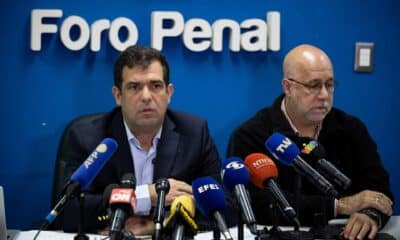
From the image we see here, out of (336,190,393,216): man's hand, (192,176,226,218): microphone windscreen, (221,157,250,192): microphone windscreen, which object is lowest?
(336,190,393,216): man's hand

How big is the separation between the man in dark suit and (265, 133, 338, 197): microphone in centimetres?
71

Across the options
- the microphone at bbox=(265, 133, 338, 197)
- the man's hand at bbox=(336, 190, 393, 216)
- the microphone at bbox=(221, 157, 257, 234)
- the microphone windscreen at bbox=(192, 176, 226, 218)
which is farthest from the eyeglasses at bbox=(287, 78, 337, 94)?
the microphone windscreen at bbox=(192, 176, 226, 218)

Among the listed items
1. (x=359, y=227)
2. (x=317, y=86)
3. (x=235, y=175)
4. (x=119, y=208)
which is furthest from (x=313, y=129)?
(x=119, y=208)

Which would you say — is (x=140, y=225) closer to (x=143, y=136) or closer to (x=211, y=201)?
(x=143, y=136)

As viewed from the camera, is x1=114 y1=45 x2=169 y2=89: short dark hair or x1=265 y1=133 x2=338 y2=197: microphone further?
x1=114 y1=45 x2=169 y2=89: short dark hair

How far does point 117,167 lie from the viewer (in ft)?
9.34

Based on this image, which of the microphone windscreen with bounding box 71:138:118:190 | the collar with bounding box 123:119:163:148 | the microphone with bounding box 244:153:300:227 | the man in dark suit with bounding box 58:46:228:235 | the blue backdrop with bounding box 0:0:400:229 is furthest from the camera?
the blue backdrop with bounding box 0:0:400:229

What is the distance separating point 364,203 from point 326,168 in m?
0.84

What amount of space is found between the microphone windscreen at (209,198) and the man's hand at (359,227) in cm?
90

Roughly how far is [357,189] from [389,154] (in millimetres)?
890

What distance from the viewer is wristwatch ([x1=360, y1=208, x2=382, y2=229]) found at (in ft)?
8.59

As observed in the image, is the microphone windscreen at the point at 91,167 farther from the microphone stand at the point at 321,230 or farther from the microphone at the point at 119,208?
the microphone stand at the point at 321,230

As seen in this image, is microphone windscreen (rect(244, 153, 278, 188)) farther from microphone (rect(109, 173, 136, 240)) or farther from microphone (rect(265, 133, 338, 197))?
microphone (rect(109, 173, 136, 240))

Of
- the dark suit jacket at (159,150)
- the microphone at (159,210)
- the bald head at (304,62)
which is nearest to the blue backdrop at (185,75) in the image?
the bald head at (304,62)
